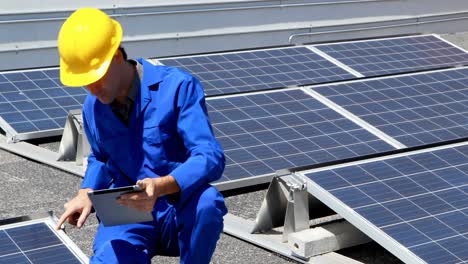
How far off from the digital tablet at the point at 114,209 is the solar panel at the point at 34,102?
190 inches

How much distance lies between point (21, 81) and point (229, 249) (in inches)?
157

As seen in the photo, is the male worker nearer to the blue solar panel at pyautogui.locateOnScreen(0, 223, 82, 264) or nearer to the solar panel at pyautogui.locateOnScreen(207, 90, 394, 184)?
the blue solar panel at pyautogui.locateOnScreen(0, 223, 82, 264)

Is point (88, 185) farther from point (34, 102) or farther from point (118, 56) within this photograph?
point (34, 102)

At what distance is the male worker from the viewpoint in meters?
4.00

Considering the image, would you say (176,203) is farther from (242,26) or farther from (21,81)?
(242,26)

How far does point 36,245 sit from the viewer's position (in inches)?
204

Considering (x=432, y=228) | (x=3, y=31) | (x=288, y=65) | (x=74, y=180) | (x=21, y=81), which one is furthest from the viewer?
(x=3, y=31)

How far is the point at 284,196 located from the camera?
256 inches

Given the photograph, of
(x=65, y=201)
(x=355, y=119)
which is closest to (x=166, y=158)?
(x=65, y=201)

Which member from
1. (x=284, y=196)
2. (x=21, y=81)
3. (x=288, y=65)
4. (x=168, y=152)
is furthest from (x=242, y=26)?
(x=168, y=152)

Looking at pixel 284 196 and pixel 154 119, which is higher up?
pixel 154 119

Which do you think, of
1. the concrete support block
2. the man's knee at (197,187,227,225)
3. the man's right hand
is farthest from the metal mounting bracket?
the man's right hand

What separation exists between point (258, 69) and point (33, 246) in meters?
5.36

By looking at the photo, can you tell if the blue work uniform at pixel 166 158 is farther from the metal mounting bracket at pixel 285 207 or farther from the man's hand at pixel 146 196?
the metal mounting bracket at pixel 285 207
